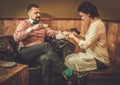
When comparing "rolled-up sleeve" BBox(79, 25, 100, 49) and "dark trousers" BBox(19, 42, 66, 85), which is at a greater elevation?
"rolled-up sleeve" BBox(79, 25, 100, 49)

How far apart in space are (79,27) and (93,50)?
118 cm

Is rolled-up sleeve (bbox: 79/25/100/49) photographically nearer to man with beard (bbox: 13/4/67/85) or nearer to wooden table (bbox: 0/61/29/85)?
man with beard (bbox: 13/4/67/85)

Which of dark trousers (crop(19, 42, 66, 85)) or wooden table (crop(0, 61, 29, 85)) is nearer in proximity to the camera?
wooden table (crop(0, 61, 29, 85))

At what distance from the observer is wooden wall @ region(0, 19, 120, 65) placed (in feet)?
12.7

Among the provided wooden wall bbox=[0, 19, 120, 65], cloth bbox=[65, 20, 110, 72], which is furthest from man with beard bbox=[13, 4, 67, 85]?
wooden wall bbox=[0, 19, 120, 65]

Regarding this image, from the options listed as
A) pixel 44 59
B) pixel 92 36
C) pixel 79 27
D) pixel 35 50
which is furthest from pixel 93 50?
pixel 79 27

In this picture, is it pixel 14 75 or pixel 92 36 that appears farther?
pixel 92 36

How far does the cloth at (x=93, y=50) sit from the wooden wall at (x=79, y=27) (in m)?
0.96

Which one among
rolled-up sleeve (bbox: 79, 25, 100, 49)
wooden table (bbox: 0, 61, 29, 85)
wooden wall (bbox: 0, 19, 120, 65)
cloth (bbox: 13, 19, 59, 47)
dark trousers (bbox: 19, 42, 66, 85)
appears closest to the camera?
wooden table (bbox: 0, 61, 29, 85)

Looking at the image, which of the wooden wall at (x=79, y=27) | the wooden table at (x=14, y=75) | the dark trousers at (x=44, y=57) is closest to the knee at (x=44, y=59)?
the dark trousers at (x=44, y=57)

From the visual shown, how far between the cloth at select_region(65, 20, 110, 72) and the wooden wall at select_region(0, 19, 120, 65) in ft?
3.13

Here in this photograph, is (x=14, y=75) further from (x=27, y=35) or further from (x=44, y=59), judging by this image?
(x=27, y=35)

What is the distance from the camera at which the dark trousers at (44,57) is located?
3172 mm

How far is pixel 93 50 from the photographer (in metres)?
2.91
